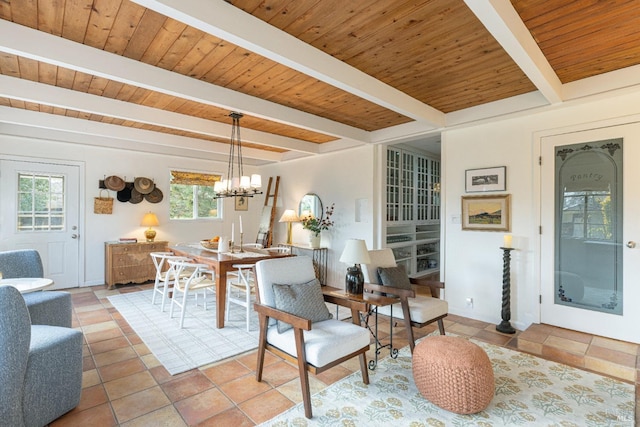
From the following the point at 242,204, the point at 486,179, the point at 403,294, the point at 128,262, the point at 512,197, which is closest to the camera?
the point at 403,294

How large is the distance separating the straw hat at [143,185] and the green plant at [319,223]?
2968 mm

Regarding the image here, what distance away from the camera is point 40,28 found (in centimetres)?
226

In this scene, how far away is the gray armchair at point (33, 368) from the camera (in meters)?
1.72

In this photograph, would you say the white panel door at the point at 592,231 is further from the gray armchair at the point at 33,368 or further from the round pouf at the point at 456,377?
the gray armchair at the point at 33,368

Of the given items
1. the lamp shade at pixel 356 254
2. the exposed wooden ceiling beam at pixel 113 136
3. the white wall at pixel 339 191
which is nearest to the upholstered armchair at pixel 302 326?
the lamp shade at pixel 356 254

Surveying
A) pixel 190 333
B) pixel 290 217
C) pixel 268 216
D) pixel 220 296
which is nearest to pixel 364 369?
pixel 220 296

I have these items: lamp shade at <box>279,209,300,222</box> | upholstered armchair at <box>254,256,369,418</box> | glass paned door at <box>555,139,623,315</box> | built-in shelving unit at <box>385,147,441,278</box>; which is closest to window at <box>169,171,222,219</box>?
lamp shade at <box>279,209,300,222</box>

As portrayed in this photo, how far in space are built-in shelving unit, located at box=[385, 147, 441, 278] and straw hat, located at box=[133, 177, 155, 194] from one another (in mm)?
4344

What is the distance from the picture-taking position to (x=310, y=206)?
6145 mm

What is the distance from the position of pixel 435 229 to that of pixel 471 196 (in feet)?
10.1

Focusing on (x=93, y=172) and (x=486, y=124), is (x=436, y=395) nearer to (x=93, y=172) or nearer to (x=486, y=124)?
(x=486, y=124)

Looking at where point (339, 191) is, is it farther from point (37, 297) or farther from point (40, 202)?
point (40, 202)

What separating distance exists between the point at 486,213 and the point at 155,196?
563 centimetres

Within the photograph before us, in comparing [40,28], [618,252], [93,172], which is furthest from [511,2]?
[93,172]
